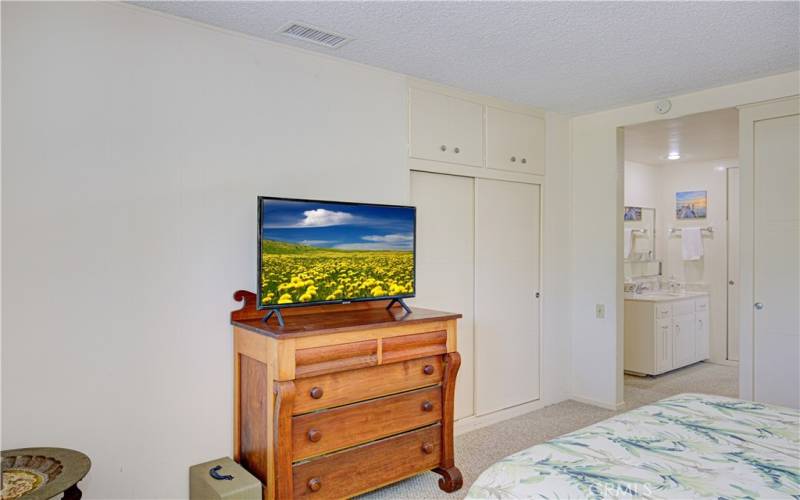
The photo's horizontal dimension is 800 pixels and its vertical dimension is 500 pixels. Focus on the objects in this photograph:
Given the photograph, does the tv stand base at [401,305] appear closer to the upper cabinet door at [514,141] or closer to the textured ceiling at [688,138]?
the upper cabinet door at [514,141]

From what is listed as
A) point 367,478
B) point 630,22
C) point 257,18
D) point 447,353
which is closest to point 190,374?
point 367,478

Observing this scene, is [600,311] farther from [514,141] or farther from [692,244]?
[692,244]

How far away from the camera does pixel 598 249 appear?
447cm

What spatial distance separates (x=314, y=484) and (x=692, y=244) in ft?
18.0

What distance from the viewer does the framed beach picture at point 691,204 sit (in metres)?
6.31

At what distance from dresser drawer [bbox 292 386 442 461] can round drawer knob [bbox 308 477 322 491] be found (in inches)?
4.5

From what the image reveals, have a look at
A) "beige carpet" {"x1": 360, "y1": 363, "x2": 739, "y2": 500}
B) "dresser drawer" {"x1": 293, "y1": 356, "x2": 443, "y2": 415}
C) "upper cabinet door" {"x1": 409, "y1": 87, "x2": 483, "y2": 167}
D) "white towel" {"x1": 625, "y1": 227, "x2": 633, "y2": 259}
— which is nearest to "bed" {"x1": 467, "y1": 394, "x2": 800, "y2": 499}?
"dresser drawer" {"x1": 293, "y1": 356, "x2": 443, "y2": 415}

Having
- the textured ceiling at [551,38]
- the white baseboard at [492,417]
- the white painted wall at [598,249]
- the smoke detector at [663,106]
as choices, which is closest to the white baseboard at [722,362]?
the white painted wall at [598,249]

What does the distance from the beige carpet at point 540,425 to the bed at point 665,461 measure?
124 centimetres

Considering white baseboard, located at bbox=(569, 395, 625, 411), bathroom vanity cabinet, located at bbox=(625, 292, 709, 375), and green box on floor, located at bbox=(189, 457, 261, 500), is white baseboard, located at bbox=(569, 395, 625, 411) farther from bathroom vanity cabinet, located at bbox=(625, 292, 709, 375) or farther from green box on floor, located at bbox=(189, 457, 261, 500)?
green box on floor, located at bbox=(189, 457, 261, 500)

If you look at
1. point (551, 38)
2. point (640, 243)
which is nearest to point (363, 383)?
point (551, 38)

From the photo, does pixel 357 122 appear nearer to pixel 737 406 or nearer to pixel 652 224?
pixel 737 406

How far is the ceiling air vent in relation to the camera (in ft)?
8.86

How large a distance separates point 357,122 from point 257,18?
0.86 m
